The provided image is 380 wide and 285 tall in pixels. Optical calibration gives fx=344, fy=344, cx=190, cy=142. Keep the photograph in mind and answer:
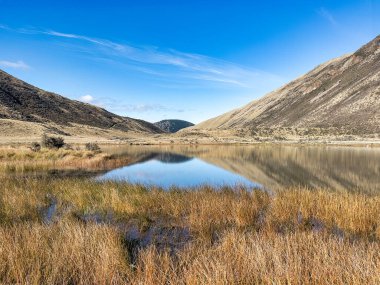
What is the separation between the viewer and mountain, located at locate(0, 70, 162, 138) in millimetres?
109625

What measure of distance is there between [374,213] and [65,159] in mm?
23454

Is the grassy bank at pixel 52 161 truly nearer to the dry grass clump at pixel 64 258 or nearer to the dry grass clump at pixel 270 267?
the dry grass clump at pixel 64 258

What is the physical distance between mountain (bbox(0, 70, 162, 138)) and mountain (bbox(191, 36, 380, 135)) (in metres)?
57.1

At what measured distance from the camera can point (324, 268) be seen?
4.30m

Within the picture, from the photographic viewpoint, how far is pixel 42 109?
12544 cm

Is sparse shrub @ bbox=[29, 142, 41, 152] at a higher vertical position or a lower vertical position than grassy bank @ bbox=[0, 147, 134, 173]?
higher

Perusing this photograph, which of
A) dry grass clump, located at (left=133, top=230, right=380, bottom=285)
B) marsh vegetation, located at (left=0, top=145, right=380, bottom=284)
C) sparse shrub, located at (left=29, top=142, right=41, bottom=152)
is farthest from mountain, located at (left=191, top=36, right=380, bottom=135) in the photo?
dry grass clump, located at (left=133, top=230, right=380, bottom=285)

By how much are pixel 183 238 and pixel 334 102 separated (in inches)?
5261

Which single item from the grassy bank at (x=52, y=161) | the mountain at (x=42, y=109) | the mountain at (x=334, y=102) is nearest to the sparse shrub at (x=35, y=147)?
the grassy bank at (x=52, y=161)

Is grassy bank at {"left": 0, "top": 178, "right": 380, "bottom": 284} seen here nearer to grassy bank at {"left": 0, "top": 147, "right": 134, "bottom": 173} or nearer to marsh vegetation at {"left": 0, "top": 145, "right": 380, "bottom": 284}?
marsh vegetation at {"left": 0, "top": 145, "right": 380, "bottom": 284}

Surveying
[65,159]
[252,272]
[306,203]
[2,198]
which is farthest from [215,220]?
[65,159]

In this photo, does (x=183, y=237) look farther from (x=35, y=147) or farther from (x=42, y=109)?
(x=42, y=109)

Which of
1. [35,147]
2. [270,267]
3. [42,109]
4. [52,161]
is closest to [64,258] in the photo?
[270,267]

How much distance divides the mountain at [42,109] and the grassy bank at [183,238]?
97.3 meters
